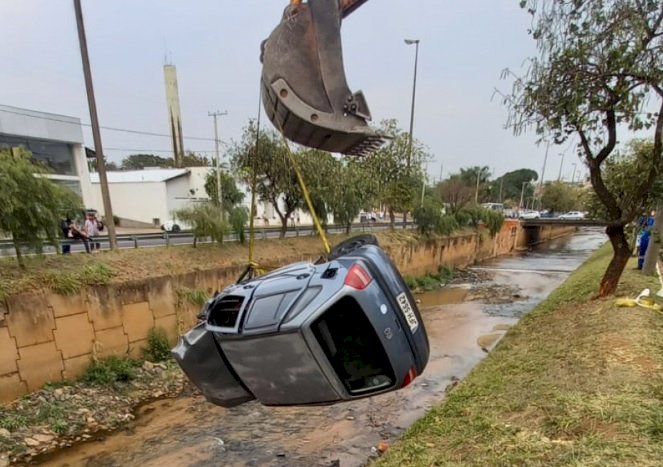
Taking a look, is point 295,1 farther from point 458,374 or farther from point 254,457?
point 458,374

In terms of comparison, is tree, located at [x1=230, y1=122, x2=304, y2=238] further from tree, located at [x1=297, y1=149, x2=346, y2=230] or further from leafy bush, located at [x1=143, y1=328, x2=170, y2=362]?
leafy bush, located at [x1=143, y1=328, x2=170, y2=362]

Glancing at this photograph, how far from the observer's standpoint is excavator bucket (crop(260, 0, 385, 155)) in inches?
78.1

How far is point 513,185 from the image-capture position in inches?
→ 3733

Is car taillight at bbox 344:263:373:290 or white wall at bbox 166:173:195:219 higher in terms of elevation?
white wall at bbox 166:173:195:219

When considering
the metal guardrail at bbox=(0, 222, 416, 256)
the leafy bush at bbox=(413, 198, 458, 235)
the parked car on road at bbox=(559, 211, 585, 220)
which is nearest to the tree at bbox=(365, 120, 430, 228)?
the leafy bush at bbox=(413, 198, 458, 235)

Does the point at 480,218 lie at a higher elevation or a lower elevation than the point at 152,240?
lower

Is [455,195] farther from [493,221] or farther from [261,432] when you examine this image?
[261,432]

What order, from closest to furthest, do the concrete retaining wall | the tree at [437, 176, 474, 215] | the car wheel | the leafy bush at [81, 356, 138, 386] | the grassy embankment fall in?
1. the car wheel
2. the grassy embankment
3. the concrete retaining wall
4. the leafy bush at [81, 356, 138, 386]
5. the tree at [437, 176, 474, 215]

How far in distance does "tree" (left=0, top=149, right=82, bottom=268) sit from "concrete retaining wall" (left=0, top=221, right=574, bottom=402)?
1.05 m

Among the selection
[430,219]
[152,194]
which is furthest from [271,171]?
[152,194]

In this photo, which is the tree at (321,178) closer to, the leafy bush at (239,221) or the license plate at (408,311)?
the leafy bush at (239,221)

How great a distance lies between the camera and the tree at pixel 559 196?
58.8 metres

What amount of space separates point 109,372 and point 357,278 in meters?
7.38

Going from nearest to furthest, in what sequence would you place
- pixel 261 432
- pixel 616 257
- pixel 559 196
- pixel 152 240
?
pixel 261 432 < pixel 616 257 < pixel 152 240 < pixel 559 196
